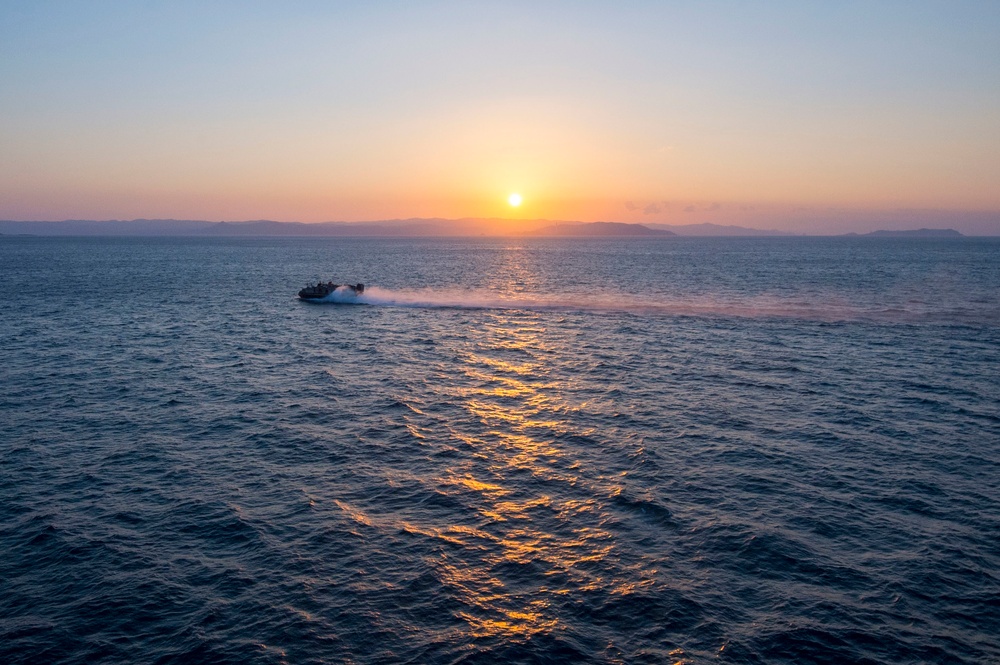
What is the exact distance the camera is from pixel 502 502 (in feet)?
91.4

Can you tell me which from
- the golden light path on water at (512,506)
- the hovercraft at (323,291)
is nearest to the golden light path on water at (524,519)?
the golden light path on water at (512,506)

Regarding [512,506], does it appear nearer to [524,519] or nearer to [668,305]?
[524,519]

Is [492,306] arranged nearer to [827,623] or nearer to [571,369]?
[571,369]

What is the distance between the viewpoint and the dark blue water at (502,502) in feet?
63.1

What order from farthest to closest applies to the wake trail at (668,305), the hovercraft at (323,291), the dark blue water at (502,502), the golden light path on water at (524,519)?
the hovercraft at (323,291) < the wake trail at (668,305) < the golden light path on water at (524,519) < the dark blue water at (502,502)

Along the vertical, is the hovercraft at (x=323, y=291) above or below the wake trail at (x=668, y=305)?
above

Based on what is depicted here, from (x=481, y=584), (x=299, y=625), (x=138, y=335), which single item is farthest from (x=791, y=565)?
(x=138, y=335)

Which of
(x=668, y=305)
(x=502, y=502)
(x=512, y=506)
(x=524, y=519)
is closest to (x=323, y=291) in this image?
(x=668, y=305)

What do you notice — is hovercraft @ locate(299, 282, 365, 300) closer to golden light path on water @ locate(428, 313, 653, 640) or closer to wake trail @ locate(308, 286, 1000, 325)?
wake trail @ locate(308, 286, 1000, 325)

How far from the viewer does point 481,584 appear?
21.6 meters

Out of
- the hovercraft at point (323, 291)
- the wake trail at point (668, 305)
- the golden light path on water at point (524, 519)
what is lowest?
the golden light path on water at point (524, 519)

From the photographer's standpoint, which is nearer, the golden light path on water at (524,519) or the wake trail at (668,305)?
the golden light path on water at (524,519)

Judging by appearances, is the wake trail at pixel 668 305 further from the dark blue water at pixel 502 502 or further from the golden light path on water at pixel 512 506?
the golden light path on water at pixel 512 506

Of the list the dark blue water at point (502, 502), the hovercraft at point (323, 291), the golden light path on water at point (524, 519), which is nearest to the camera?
the dark blue water at point (502, 502)
